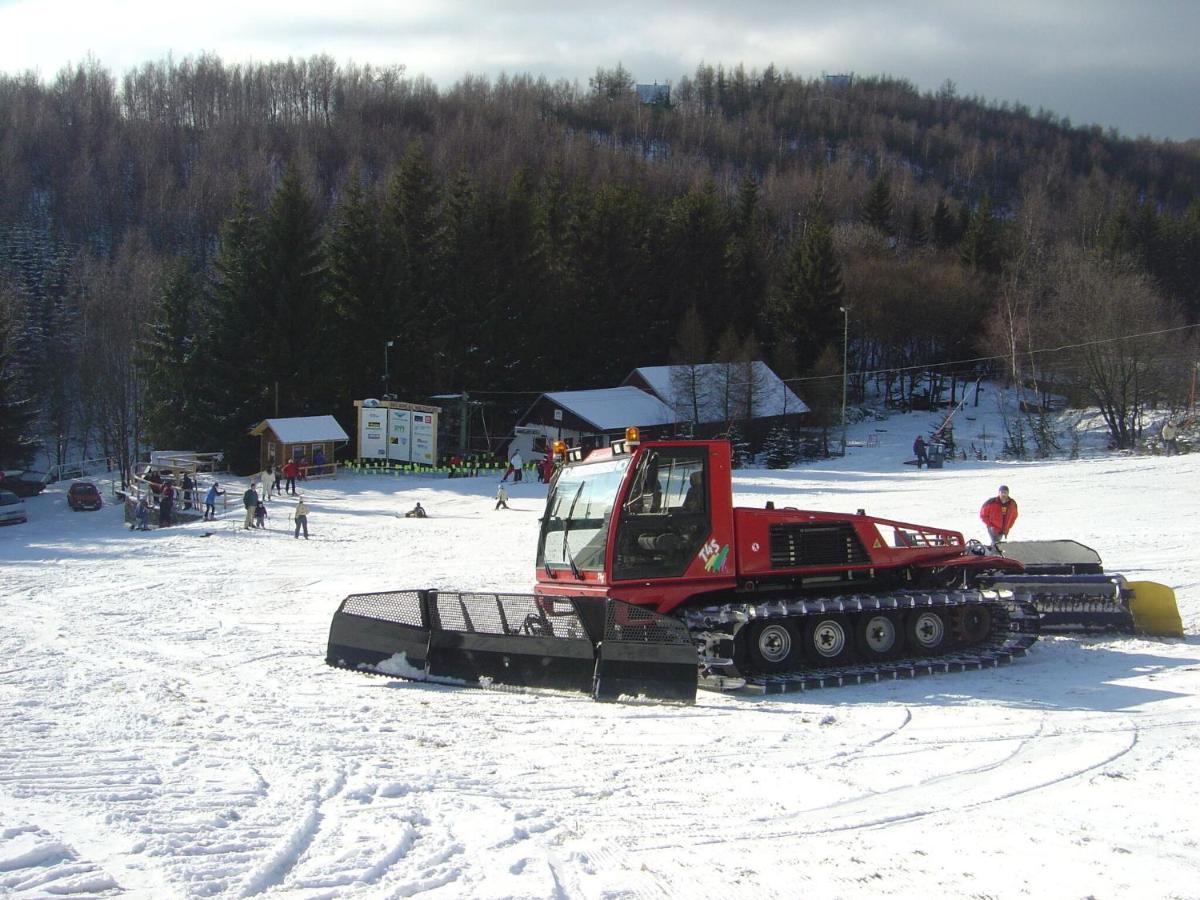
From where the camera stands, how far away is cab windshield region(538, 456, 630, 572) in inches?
434

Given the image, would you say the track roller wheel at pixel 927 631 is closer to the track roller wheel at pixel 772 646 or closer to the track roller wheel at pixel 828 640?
A: the track roller wheel at pixel 828 640

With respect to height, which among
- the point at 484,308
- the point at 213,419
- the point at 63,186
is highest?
the point at 63,186

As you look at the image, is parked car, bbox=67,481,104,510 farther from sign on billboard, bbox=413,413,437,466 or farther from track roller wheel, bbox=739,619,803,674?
A: track roller wheel, bbox=739,619,803,674

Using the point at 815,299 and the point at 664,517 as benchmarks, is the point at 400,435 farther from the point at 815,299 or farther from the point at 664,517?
the point at 664,517

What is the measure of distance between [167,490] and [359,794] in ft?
89.7

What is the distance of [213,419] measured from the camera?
156 feet

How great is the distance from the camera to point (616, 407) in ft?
158

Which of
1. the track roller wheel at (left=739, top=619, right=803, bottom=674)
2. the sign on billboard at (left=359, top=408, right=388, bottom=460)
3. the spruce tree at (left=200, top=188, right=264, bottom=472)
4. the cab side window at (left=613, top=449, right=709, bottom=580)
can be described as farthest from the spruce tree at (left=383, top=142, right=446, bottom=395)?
the track roller wheel at (left=739, top=619, right=803, bottom=674)

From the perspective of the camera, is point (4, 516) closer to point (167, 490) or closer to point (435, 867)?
point (167, 490)

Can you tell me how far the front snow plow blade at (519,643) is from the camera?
31.2ft

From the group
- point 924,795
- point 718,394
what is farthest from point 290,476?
point 924,795

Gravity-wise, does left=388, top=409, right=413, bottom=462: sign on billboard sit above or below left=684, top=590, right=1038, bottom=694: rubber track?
above

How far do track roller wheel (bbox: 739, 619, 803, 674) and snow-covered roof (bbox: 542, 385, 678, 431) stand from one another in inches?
1391

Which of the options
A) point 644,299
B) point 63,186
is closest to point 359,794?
point 644,299
